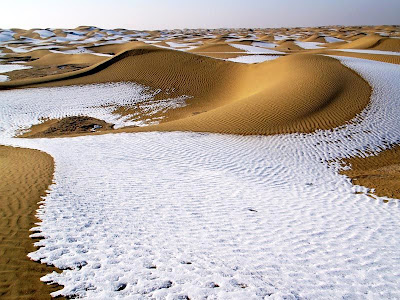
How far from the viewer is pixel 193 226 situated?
22.6ft

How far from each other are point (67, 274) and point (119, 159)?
24.2ft

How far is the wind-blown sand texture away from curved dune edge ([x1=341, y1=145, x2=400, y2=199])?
8cm

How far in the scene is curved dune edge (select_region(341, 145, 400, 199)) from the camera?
10.1 metres

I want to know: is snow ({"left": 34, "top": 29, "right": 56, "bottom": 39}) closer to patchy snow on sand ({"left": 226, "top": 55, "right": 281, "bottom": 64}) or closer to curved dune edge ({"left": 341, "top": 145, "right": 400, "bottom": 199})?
patchy snow on sand ({"left": 226, "top": 55, "right": 281, "bottom": 64})

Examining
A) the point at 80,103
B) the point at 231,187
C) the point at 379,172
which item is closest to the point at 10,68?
the point at 80,103

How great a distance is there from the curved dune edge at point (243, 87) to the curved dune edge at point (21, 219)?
6.93 meters

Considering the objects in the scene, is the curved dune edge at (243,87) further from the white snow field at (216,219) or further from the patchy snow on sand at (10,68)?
the patchy snow on sand at (10,68)

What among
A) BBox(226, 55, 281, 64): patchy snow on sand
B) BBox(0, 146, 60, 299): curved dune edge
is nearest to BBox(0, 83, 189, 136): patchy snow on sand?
BBox(0, 146, 60, 299): curved dune edge

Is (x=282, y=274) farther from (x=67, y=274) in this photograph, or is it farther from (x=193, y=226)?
(x=67, y=274)

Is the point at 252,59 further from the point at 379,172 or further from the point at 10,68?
the point at 10,68

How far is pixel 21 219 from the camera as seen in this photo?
616 cm

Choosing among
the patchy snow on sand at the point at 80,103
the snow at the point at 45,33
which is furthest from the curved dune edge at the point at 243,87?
the snow at the point at 45,33

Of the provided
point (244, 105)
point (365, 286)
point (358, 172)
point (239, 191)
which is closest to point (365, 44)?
point (244, 105)

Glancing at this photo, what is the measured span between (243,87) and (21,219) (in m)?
23.9
